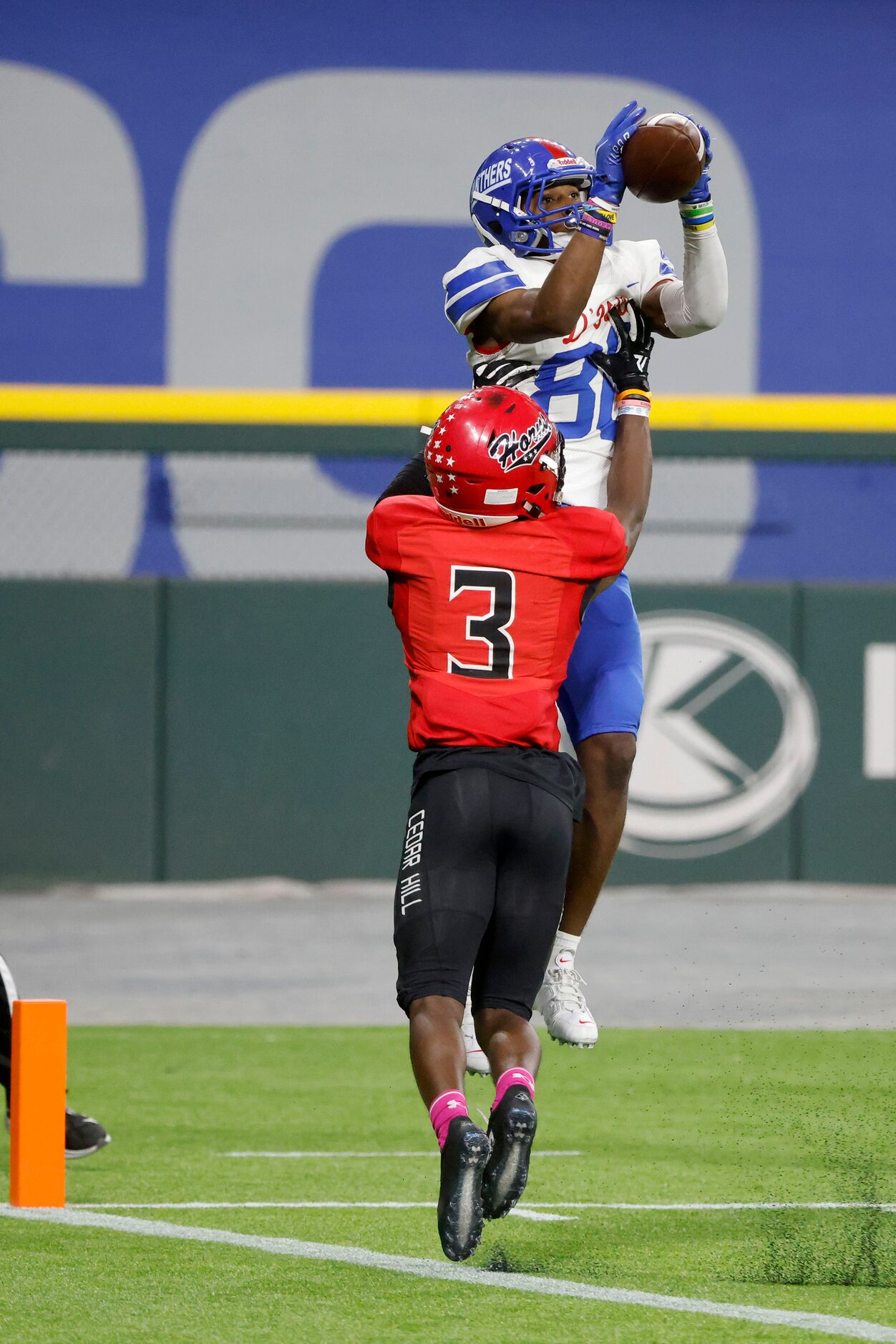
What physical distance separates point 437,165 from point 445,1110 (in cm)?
1324

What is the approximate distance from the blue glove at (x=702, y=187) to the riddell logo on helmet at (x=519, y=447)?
0.87 meters

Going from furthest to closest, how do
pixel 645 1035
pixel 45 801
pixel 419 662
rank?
pixel 45 801 → pixel 645 1035 → pixel 419 662

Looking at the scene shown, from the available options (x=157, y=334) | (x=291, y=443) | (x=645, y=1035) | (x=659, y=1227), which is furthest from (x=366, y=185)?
(x=659, y=1227)

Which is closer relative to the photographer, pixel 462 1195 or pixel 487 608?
pixel 462 1195

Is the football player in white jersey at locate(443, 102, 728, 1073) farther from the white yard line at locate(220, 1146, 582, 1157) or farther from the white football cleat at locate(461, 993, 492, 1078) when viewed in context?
the white yard line at locate(220, 1146, 582, 1157)

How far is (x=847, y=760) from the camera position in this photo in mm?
13062

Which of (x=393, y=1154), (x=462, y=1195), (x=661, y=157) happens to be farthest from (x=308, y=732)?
(x=462, y=1195)

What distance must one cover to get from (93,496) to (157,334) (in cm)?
340

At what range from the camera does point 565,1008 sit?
5.08 metres

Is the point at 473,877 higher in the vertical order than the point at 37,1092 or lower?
higher

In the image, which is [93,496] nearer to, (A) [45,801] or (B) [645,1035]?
(A) [45,801]

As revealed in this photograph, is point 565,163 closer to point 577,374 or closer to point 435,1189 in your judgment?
point 577,374

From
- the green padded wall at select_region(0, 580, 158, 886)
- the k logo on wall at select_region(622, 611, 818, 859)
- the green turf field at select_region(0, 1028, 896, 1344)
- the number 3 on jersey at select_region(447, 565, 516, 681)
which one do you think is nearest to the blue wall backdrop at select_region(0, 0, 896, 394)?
the green padded wall at select_region(0, 580, 158, 886)

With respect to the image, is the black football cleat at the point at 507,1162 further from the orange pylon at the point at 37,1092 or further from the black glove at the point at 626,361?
the black glove at the point at 626,361
